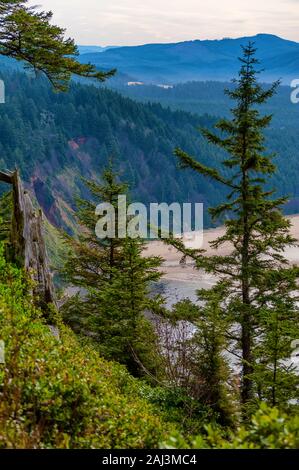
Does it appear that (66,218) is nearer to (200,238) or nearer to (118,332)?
(200,238)

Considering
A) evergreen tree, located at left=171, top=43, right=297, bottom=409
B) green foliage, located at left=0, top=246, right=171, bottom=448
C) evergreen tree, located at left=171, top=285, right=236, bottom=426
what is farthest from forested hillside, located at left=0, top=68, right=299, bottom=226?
green foliage, located at left=0, top=246, right=171, bottom=448

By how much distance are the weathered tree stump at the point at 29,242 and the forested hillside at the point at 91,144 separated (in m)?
98.6

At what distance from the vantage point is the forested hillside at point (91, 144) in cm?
12619

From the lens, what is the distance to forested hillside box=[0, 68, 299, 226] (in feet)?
414

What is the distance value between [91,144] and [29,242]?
134 m

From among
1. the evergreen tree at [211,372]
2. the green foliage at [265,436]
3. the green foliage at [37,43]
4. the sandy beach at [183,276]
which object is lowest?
the sandy beach at [183,276]

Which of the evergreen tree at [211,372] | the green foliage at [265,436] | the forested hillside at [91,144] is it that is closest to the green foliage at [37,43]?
the evergreen tree at [211,372]

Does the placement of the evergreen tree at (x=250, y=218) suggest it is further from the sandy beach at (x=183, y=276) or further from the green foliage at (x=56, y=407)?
the sandy beach at (x=183, y=276)

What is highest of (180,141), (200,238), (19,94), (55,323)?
(19,94)

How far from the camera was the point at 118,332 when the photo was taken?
64.5 feet

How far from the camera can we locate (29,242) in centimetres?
1475

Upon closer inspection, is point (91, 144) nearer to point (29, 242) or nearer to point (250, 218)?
point (250, 218)

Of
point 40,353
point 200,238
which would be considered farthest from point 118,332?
point 200,238
